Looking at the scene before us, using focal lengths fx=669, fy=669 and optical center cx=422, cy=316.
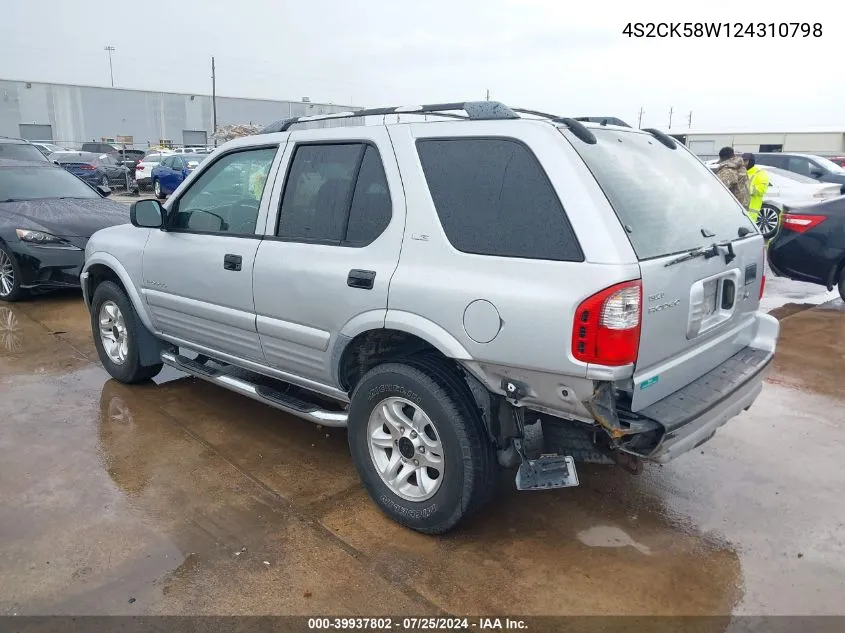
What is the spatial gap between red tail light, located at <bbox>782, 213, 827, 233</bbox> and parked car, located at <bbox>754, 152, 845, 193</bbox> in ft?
31.4

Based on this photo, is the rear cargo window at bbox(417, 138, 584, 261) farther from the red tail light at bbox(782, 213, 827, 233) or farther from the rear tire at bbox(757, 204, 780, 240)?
the rear tire at bbox(757, 204, 780, 240)

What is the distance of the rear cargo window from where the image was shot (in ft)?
8.91

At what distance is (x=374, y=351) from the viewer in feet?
11.2

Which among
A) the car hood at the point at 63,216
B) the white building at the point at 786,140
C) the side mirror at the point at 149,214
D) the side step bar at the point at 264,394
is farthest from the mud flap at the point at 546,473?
the white building at the point at 786,140

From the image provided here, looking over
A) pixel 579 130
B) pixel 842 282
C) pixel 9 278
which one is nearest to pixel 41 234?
pixel 9 278

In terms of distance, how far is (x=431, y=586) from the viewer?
2850 mm

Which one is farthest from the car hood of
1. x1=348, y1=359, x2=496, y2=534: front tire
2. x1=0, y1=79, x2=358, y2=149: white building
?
x1=0, y1=79, x2=358, y2=149: white building

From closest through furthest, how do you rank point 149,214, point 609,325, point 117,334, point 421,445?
point 609,325
point 421,445
point 149,214
point 117,334

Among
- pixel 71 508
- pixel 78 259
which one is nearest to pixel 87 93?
pixel 78 259

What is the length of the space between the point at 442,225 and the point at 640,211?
2.81 feet

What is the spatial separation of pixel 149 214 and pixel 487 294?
2.58m

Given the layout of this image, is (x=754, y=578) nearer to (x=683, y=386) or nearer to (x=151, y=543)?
(x=683, y=386)

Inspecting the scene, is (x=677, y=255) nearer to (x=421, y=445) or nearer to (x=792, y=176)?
(x=421, y=445)

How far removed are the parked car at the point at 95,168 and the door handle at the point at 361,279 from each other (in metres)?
21.3
